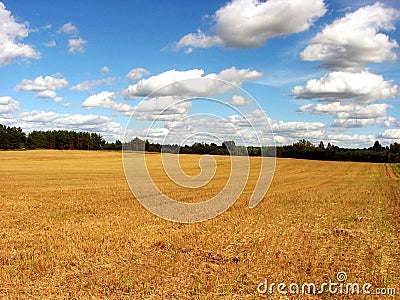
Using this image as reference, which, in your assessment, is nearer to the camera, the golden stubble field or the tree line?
the golden stubble field

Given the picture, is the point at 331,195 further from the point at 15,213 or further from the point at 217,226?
the point at 15,213

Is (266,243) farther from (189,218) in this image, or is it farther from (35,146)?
(35,146)

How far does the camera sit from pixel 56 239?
451 inches

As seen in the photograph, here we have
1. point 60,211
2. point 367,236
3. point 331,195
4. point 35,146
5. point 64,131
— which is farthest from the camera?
point 64,131

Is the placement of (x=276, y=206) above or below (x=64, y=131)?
below

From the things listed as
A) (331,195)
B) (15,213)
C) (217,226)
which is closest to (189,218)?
(217,226)

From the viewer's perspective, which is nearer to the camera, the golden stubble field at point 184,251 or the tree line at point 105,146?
the golden stubble field at point 184,251

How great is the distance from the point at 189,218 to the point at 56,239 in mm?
5474

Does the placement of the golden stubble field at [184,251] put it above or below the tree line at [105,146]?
below

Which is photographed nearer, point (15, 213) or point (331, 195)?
point (15, 213)

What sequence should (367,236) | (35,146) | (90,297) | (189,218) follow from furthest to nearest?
(35,146) < (189,218) < (367,236) < (90,297)

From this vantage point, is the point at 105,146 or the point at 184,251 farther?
the point at 105,146

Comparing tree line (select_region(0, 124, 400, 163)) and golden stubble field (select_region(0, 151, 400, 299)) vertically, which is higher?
tree line (select_region(0, 124, 400, 163))

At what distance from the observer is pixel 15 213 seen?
53.4 feet
